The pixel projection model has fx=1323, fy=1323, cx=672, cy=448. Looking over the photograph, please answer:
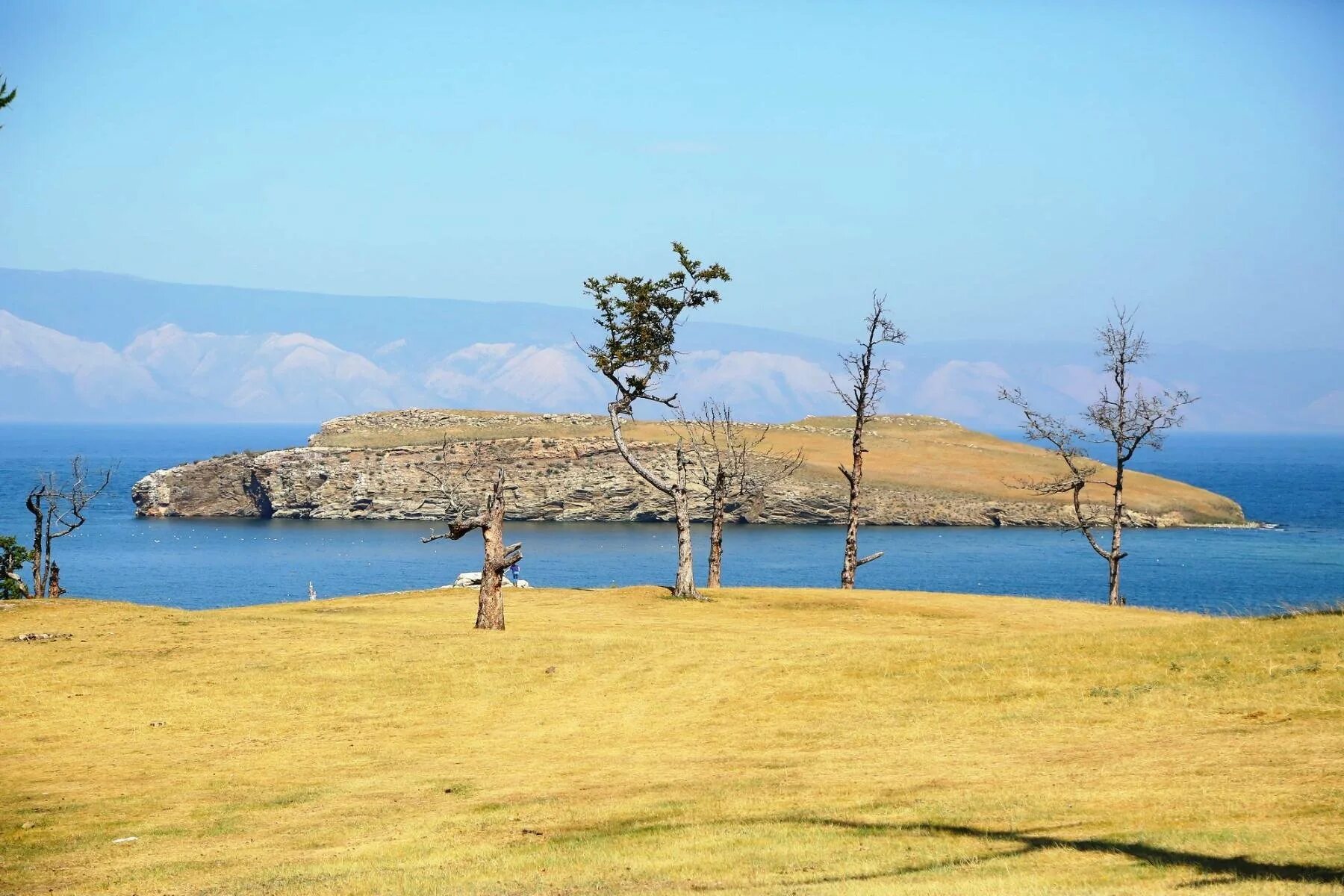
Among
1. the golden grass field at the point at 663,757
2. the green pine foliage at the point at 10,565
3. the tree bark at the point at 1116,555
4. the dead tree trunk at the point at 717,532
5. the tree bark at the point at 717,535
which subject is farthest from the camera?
the tree bark at the point at 717,535

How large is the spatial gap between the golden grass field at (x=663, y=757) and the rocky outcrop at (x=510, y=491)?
10598 centimetres

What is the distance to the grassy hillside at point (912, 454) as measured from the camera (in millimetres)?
148500

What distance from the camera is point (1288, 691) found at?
2309 centimetres

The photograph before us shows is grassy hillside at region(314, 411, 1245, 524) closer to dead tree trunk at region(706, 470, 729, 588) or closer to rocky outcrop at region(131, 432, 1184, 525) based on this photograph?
rocky outcrop at region(131, 432, 1184, 525)

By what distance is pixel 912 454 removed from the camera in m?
170

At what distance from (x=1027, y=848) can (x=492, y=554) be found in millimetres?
24470

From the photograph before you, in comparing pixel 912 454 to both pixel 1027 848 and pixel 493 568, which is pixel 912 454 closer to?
pixel 493 568

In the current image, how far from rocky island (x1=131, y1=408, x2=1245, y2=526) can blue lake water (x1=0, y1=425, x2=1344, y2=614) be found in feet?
14.8

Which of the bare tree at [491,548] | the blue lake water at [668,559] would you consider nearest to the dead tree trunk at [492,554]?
the bare tree at [491,548]

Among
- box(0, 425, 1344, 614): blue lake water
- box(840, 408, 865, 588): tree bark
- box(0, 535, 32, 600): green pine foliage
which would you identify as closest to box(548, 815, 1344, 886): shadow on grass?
box(840, 408, 865, 588): tree bark

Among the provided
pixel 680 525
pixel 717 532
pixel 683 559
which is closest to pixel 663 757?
pixel 683 559

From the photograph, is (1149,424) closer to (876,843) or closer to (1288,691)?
(1288,691)

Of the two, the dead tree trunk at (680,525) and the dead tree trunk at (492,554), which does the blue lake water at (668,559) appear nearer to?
the dead tree trunk at (680,525)

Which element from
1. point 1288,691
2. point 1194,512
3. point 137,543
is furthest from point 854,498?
point 1194,512
